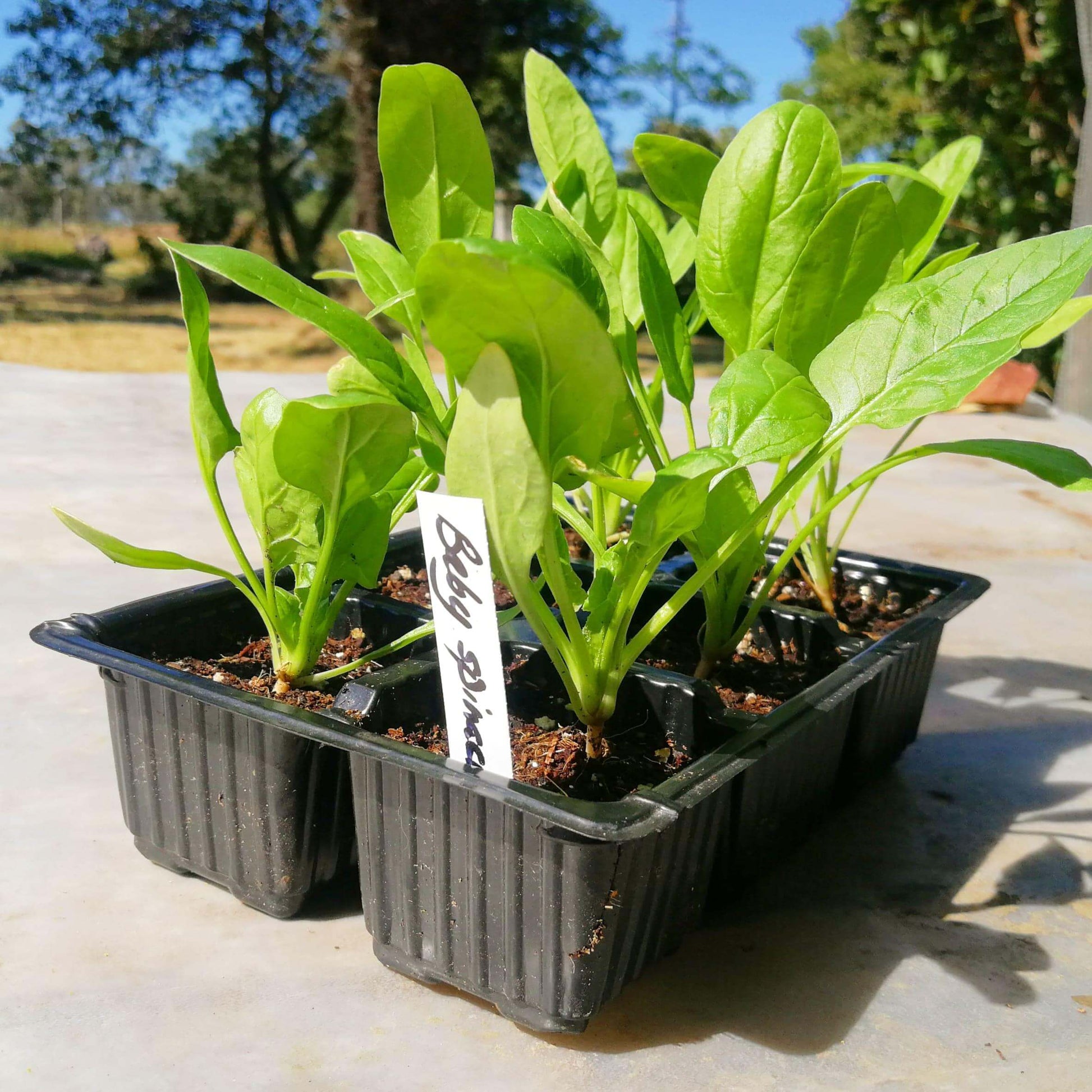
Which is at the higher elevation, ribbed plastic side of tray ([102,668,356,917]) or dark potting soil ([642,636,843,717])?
dark potting soil ([642,636,843,717])

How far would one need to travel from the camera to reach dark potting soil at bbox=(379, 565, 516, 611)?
3.80 ft

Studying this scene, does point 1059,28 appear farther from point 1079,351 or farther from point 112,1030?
point 112,1030

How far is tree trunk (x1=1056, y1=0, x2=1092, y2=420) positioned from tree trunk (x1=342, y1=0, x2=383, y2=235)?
3.03 m

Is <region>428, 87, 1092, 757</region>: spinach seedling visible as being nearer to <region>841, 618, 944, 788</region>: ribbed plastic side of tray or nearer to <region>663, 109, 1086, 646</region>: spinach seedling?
<region>663, 109, 1086, 646</region>: spinach seedling

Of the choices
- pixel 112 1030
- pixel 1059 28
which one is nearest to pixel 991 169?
pixel 1059 28

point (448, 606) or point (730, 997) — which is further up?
point (448, 606)

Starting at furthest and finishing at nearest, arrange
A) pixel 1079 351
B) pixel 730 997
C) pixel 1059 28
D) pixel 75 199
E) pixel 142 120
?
pixel 75 199 < pixel 142 120 < pixel 1059 28 < pixel 1079 351 < pixel 730 997

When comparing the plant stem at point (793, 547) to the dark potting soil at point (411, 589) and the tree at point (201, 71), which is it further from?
the tree at point (201, 71)

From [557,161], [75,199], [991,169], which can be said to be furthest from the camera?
[75,199]

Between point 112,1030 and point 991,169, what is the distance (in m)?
4.36

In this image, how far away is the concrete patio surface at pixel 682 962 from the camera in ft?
2.28

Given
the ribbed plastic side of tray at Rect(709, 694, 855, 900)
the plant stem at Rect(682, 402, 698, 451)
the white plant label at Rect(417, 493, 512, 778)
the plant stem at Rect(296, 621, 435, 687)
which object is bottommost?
the ribbed plastic side of tray at Rect(709, 694, 855, 900)

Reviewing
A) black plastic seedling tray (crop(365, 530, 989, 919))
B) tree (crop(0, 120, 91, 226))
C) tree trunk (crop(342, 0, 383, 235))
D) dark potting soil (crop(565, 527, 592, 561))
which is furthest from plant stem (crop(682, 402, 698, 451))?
tree (crop(0, 120, 91, 226))

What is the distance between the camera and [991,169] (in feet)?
13.7
